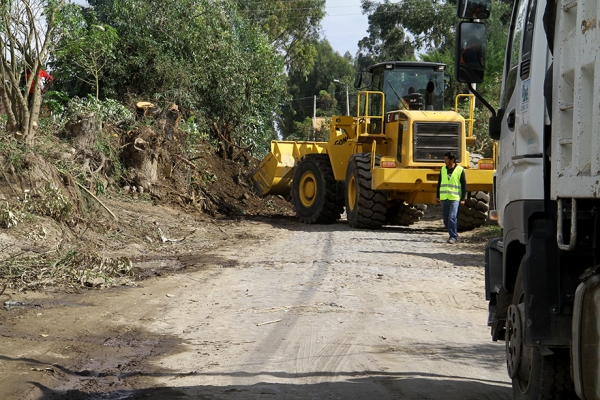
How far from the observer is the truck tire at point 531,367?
4094mm

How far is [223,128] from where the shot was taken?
83.3ft

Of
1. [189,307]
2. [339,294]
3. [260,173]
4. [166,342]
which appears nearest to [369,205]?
[260,173]

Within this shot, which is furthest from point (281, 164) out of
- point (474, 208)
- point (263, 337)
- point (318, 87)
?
point (318, 87)

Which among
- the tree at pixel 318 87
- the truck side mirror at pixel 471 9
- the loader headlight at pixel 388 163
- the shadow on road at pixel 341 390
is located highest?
the tree at pixel 318 87

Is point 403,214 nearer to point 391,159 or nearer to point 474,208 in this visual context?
point 474,208

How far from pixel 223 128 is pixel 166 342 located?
62.7 feet

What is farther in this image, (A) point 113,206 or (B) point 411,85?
(B) point 411,85

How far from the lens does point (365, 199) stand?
17.2 m

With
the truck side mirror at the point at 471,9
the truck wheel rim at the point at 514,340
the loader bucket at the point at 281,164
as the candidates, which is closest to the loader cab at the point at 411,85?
the loader bucket at the point at 281,164

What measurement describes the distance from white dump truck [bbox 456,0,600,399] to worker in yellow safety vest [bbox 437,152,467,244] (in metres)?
10.3

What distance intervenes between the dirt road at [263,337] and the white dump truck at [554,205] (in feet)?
3.60

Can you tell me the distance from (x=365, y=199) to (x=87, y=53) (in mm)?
8810

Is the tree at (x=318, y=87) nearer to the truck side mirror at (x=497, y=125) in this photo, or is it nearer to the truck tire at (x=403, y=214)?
the truck tire at (x=403, y=214)

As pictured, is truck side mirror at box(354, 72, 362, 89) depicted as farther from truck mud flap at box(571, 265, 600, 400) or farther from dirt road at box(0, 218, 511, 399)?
truck mud flap at box(571, 265, 600, 400)
